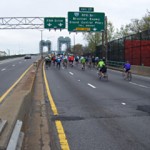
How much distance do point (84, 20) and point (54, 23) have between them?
4622mm

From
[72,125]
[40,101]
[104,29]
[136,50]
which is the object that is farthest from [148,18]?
[72,125]

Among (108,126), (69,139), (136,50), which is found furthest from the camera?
(136,50)

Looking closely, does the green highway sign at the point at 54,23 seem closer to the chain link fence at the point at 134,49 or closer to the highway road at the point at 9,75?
the highway road at the point at 9,75

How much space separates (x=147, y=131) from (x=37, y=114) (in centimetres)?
413

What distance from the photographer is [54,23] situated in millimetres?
55531

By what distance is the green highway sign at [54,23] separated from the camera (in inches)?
2176

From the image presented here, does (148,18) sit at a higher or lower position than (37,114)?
higher

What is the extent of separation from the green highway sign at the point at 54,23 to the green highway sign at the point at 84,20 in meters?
2.18

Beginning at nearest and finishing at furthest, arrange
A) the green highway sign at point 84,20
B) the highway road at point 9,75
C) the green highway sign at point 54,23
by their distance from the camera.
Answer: the highway road at point 9,75, the green highway sign at point 84,20, the green highway sign at point 54,23

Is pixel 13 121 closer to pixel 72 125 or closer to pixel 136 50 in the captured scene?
pixel 72 125

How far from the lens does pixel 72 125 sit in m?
10.6

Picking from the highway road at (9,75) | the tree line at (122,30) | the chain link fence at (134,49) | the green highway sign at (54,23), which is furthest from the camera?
the tree line at (122,30)

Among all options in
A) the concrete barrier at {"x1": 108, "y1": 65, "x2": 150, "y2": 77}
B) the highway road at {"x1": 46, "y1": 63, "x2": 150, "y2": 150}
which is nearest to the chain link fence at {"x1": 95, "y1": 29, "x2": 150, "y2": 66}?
the concrete barrier at {"x1": 108, "y1": 65, "x2": 150, "y2": 77}

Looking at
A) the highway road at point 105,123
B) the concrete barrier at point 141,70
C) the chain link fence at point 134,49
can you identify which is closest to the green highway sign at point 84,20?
the chain link fence at point 134,49
